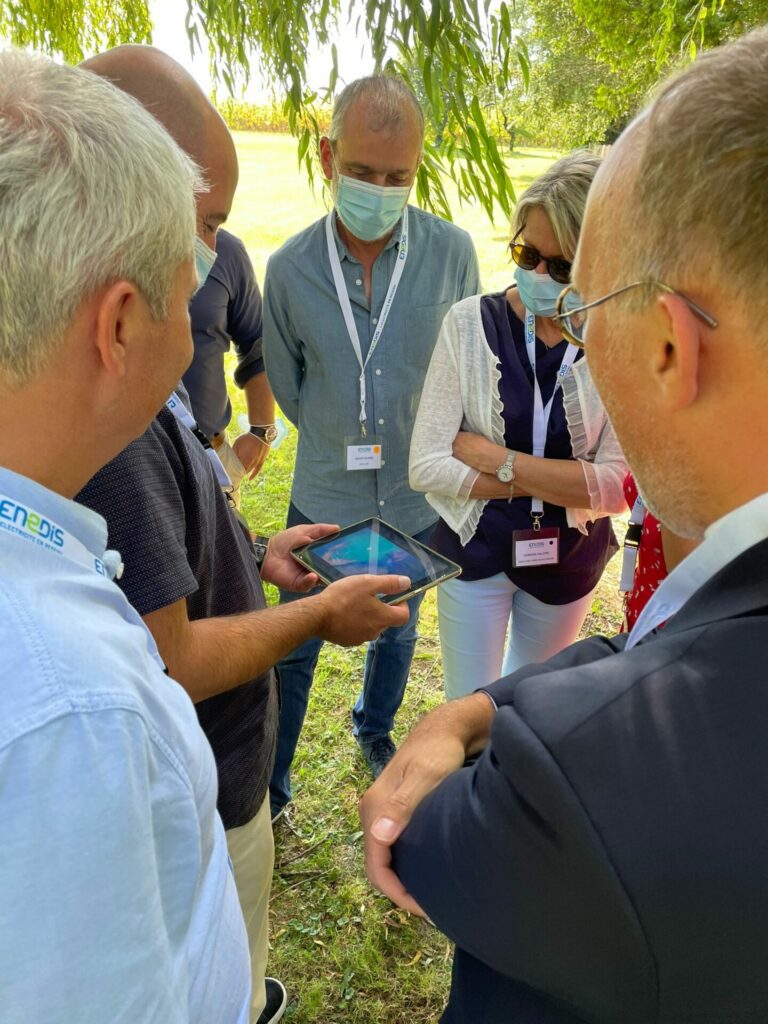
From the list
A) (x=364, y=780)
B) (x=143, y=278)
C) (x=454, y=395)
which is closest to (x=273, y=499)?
(x=364, y=780)

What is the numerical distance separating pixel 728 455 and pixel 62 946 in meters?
0.83

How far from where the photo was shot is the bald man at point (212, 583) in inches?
49.5

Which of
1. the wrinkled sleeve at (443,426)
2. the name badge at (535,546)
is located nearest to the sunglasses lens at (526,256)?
the wrinkled sleeve at (443,426)

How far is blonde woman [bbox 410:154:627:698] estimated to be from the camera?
2332 mm

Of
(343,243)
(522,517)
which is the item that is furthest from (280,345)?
(522,517)

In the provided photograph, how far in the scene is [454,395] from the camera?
2.48m

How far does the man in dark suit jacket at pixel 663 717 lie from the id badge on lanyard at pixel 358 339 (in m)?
1.91

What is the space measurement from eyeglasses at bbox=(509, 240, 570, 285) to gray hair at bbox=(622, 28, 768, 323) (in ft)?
4.79

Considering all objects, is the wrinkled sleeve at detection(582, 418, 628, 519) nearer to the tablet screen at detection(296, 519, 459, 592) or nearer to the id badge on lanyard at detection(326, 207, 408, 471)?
the tablet screen at detection(296, 519, 459, 592)

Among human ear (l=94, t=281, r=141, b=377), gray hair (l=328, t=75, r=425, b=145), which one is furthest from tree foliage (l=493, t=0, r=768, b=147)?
human ear (l=94, t=281, r=141, b=377)

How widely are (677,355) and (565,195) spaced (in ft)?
5.33

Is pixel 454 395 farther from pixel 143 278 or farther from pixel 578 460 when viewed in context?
pixel 143 278

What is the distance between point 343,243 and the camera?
2.88 m

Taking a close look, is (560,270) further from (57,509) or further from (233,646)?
(57,509)
